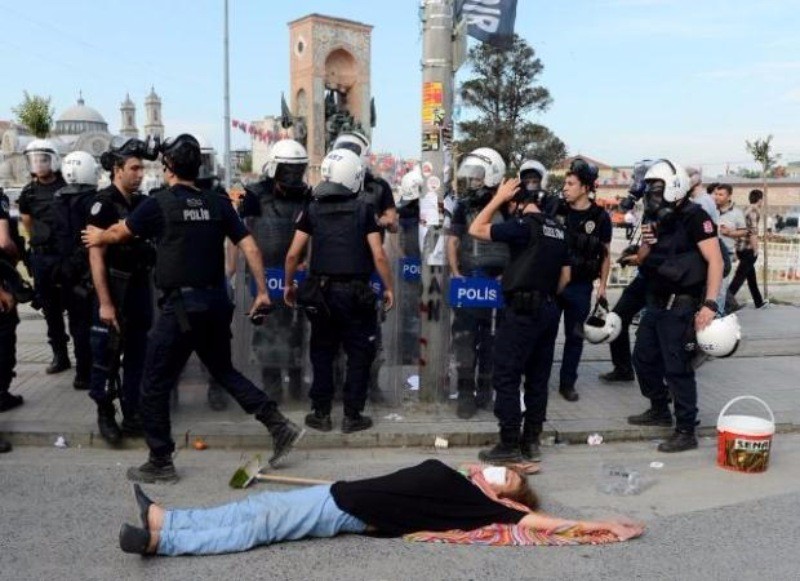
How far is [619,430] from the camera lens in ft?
19.6

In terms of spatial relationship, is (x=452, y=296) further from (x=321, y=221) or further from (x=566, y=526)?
(x=566, y=526)

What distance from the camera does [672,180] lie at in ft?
17.8

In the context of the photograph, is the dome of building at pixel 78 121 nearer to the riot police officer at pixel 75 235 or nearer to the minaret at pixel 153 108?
the minaret at pixel 153 108

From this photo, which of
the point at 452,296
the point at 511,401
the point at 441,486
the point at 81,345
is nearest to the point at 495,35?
the point at 452,296

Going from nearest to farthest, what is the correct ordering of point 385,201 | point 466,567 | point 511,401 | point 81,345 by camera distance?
point 466,567 < point 511,401 < point 385,201 < point 81,345

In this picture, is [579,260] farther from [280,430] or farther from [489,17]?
[280,430]

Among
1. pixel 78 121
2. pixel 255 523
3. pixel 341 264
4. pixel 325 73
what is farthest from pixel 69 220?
pixel 78 121

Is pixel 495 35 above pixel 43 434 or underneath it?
above

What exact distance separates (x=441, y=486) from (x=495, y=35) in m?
3.87

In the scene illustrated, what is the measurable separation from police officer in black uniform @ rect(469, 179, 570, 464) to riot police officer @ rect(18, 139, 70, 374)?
13.2 ft

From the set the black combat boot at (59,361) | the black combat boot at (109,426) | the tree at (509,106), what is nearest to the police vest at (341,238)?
the black combat boot at (109,426)

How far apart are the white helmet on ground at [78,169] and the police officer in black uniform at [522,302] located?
11.6ft

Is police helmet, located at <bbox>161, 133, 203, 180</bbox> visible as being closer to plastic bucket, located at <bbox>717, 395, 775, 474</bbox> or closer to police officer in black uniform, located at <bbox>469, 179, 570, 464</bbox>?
police officer in black uniform, located at <bbox>469, 179, 570, 464</bbox>

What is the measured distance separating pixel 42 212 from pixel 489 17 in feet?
13.8
